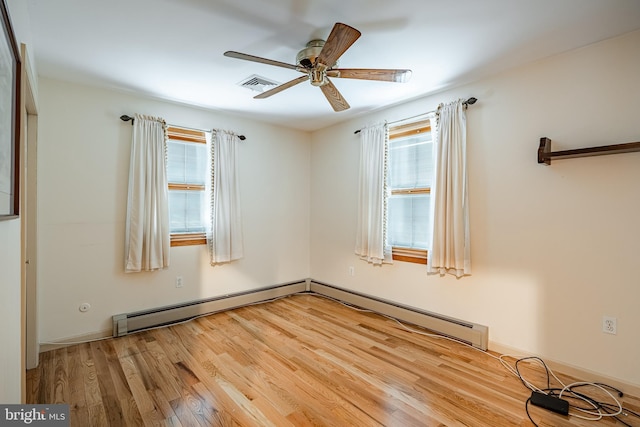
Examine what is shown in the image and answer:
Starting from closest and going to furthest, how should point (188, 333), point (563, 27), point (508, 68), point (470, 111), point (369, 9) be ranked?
point (369, 9) → point (563, 27) → point (508, 68) → point (470, 111) → point (188, 333)

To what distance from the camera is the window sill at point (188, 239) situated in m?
3.58

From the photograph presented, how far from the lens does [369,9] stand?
192cm

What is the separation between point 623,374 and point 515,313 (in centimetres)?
73

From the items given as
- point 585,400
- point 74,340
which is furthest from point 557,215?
point 74,340

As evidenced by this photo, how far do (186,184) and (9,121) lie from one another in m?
2.63

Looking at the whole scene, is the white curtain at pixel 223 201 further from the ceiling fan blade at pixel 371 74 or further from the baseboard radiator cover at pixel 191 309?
the ceiling fan blade at pixel 371 74

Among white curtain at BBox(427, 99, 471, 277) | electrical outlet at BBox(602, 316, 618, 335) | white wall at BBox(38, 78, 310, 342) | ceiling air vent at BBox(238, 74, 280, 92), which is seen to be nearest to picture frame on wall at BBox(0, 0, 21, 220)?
ceiling air vent at BBox(238, 74, 280, 92)

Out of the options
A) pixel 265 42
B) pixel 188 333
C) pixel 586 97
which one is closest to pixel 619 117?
pixel 586 97

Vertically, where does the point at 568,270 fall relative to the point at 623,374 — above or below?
above

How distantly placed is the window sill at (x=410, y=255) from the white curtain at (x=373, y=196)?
0.09 meters

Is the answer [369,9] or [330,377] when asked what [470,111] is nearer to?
[369,9]

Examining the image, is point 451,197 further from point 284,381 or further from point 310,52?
point 284,381

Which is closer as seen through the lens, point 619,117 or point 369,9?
point 369,9

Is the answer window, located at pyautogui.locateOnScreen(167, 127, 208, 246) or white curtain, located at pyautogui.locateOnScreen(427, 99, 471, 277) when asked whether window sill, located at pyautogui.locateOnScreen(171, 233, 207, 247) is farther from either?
white curtain, located at pyautogui.locateOnScreen(427, 99, 471, 277)
